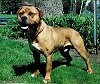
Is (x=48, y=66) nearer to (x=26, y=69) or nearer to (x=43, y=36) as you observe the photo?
(x=43, y=36)

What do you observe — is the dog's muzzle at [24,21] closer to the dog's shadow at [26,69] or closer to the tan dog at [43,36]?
the tan dog at [43,36]

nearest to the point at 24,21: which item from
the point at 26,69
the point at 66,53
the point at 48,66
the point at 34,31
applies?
the point at 34,31

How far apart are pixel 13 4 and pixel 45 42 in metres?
55.5

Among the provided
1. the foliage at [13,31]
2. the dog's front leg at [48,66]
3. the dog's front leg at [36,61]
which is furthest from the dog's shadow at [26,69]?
the foliage at [13,31]

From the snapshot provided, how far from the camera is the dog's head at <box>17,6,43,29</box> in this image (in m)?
6.94

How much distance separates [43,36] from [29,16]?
0.62 metres

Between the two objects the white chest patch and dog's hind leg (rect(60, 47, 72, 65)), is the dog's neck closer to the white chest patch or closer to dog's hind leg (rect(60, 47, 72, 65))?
the white chest patch

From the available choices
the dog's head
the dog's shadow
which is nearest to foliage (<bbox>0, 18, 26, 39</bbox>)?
the dog's shadow

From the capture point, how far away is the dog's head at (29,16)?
6.94 metres

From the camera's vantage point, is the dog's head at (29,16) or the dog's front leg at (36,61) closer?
the dog's head at (29,16)

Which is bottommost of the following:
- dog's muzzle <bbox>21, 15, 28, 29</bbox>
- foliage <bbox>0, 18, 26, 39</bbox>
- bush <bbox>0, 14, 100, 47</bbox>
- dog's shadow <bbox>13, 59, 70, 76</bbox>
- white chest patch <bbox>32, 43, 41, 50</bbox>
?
foliage <bbox>0, 18, 26, 39</bbox>

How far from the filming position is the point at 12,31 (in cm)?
1461

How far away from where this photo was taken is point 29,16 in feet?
22.9

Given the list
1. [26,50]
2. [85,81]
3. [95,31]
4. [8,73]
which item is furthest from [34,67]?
[95,31]
